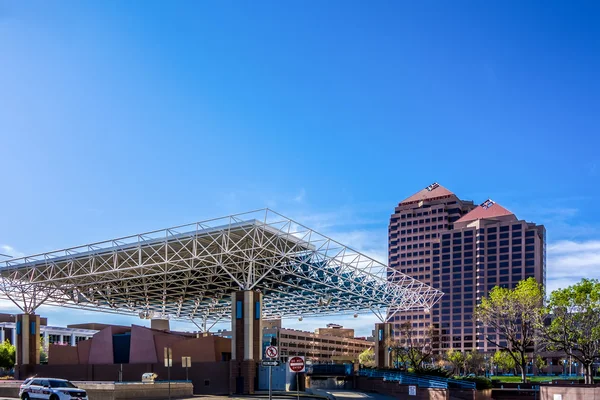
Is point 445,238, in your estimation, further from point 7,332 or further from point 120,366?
point 120,366

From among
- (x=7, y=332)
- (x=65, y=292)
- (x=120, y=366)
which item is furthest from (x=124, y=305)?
(x=7, y=332)

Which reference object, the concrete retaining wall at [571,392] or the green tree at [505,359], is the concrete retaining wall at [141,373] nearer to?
the concrete retaining wall at [571,392]

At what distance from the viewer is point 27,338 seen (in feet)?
237

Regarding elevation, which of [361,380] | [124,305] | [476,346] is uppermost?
[124,305]

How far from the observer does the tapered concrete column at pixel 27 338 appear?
71.8 metres

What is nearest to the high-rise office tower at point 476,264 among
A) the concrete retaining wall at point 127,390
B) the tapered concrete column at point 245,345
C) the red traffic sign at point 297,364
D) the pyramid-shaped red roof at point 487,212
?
the pyramid-shaped red roof at point 487,212

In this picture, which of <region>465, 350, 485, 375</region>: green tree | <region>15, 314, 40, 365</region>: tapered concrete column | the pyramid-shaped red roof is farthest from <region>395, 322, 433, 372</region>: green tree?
the pyramid-shaped red roof

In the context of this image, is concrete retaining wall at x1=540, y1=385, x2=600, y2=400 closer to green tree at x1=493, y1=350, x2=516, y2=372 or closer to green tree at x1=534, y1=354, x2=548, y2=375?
green tree at x1=493, y1=350, x2=516, y2=372

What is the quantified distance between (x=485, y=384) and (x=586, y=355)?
386 inches

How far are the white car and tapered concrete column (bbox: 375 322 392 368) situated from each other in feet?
149

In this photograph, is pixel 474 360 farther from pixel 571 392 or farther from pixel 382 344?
pixel 571 392

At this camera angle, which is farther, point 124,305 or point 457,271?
point 457,271

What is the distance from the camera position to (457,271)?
19275 cm

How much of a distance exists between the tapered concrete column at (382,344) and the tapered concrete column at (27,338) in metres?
36.3
